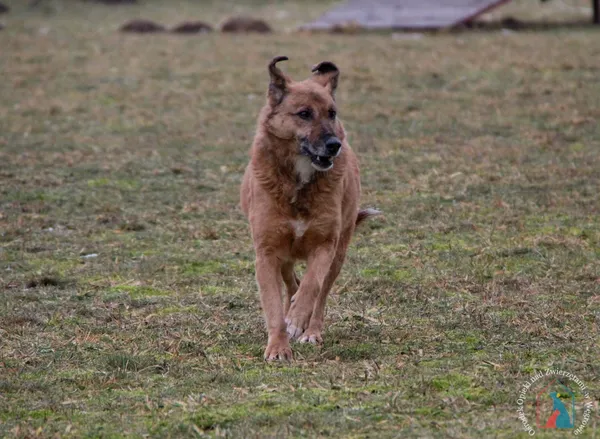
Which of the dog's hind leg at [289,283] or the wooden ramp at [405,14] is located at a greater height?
the wooden ramp at [405,14]

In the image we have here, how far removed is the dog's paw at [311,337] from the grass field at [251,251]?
0.10 meters

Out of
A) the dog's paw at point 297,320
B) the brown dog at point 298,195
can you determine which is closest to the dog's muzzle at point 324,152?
the brown dog at point 298,195

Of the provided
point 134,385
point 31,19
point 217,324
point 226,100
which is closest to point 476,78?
point 226,100

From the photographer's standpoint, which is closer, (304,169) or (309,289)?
(309,289)

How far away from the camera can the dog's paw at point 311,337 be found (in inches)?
275

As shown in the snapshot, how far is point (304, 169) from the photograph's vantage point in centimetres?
708

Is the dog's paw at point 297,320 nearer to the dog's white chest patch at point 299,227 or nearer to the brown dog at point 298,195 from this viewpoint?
the brown dog at point 298,195

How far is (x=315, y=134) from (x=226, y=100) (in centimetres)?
1067

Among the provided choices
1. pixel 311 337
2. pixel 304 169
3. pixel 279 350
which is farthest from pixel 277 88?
pixel 279 350

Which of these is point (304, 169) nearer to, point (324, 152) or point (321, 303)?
point (324, 152)

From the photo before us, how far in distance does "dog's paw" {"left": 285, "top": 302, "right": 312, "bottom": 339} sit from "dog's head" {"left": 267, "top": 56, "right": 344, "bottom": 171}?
0.88 meters

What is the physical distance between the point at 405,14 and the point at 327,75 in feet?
62.0

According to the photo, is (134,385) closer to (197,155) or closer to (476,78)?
(197,155)

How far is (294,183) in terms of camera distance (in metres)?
7.05
